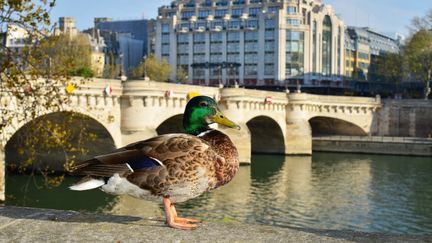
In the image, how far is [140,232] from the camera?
6770 millimetres

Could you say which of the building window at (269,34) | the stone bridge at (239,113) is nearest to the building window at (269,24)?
the building window at (269,34)

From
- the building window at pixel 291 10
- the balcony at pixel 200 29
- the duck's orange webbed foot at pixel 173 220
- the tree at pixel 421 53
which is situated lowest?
the duck's orange webbed foot at pixel 173 220

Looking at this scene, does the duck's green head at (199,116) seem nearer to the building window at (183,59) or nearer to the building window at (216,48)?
the building window at (216,48)

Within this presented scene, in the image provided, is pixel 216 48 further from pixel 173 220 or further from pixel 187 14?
pixel 173 220

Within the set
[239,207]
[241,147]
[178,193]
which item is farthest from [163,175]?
[241,147]

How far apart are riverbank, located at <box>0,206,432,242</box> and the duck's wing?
65cm

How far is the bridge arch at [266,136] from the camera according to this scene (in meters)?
62.6

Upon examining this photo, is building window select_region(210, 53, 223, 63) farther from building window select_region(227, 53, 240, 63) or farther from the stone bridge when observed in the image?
the stone bridge

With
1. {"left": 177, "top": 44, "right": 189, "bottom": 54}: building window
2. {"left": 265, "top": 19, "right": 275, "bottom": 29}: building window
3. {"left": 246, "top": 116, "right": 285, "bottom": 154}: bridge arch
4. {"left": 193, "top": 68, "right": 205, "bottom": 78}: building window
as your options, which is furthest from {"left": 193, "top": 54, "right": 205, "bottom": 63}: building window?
{"left": 246, "top": 116, "right": 285, "bottom": 154}: bridge arch

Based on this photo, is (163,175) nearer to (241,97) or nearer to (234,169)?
(234,169)

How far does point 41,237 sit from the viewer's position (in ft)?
21.4

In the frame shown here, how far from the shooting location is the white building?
369ft

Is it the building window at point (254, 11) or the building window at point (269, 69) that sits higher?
the building window at point (254, 11)

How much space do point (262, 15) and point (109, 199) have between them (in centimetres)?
8521
